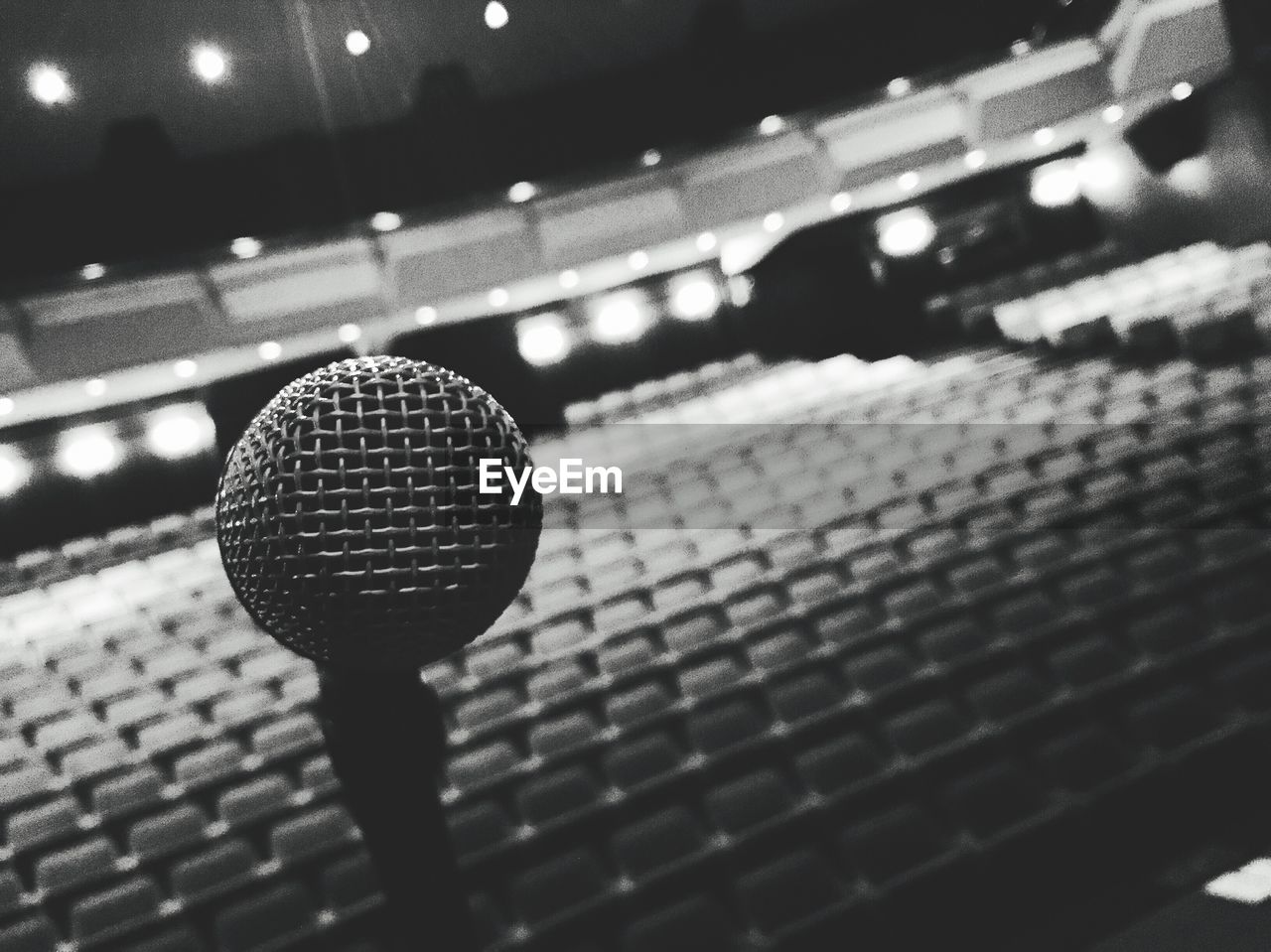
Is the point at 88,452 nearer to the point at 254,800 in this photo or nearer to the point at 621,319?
the point at 621,319

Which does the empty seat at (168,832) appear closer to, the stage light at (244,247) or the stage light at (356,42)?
the stage light at (244,247)

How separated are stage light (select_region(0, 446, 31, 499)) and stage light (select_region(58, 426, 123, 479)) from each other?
140mm

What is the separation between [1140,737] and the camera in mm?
1510

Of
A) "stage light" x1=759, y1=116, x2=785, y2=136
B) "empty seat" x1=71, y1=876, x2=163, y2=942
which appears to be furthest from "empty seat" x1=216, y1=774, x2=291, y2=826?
"stage light" x1=759, y1=116, x2=785, y2=136

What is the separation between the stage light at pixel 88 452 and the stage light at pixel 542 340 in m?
2.08

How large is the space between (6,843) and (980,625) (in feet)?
6.63

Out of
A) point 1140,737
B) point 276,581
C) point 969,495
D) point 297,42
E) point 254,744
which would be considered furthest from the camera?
point 297,42

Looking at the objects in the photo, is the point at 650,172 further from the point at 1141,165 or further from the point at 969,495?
the point at 1141,165

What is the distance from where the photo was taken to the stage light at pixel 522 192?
3.79 m

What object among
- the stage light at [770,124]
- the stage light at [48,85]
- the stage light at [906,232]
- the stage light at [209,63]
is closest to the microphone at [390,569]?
the stage light at [209,63]

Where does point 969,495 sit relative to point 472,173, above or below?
below

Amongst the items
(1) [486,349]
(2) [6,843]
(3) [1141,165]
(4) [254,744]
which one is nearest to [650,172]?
(1) [486,349]

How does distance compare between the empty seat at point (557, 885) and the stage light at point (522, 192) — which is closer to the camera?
the empty seat at point (557, 885)

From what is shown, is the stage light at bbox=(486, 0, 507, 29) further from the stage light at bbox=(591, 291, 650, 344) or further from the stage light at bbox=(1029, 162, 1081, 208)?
the stage light at bbox=(1029, 162, 1081, 208)
